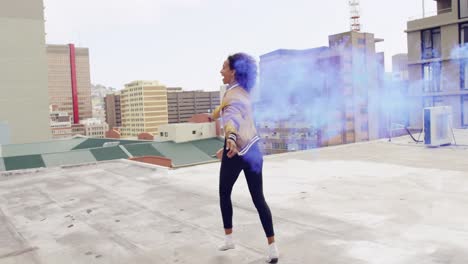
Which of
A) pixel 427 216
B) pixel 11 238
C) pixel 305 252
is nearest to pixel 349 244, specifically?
pixel 305 252

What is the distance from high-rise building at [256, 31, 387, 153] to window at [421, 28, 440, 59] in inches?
826

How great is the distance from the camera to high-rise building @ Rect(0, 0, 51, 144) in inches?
1775

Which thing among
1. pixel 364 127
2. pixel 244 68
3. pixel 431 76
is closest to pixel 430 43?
pixel 431 76

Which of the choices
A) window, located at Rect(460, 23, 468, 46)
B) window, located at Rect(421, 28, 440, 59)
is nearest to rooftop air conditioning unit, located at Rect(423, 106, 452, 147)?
window, located at Rect(460, 23, 468, 46)

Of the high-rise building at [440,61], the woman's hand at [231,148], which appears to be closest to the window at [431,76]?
the high-rise building at [440,61]

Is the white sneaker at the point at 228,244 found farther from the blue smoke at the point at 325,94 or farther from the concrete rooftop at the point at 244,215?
the blue smoke at the point at 325,94

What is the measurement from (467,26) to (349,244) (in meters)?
36.7

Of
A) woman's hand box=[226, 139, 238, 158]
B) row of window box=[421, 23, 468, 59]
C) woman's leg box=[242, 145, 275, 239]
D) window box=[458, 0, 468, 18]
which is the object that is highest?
window box=[458, 0, 468, 18]

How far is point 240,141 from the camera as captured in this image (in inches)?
151

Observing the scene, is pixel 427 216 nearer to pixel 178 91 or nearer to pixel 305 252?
pixel 305 252

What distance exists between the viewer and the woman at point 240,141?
3.80 m

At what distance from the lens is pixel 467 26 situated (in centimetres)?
3450

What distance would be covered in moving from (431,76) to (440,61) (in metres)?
1.44

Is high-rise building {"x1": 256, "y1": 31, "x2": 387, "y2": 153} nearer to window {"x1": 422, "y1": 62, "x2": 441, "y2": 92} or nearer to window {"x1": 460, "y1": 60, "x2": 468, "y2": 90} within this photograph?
window {"x1": 460, "y1": 60, "x2": 468, "y2": 90}
